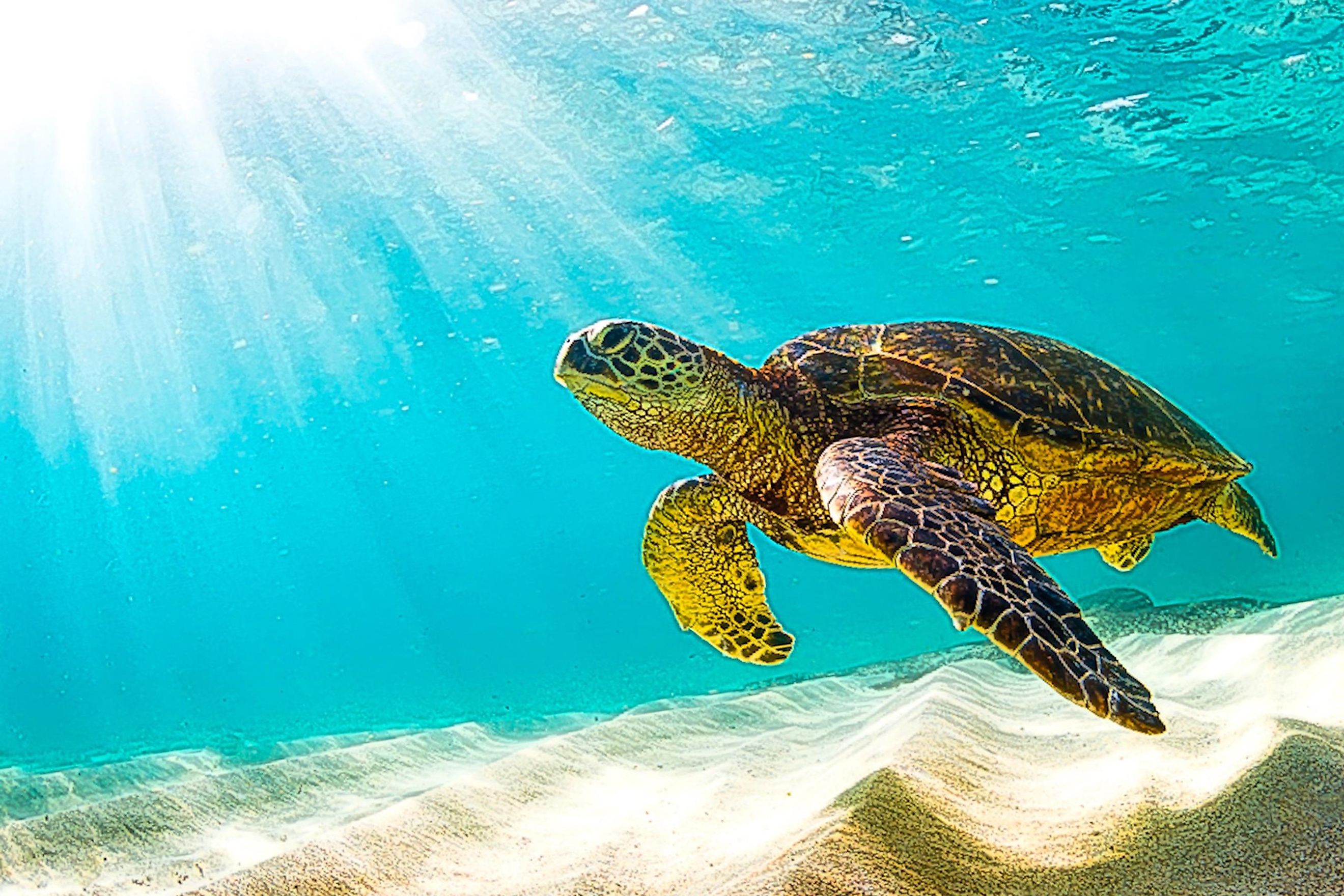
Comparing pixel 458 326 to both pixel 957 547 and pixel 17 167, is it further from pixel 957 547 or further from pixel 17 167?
pixel 957 547

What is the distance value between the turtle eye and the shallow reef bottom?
5.55 feet

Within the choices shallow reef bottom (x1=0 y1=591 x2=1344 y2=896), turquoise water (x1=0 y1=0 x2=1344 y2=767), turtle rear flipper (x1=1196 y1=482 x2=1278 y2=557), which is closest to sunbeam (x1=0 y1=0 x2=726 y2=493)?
turquoise water (x1=0 y1=0 x2=1344 y2=767)

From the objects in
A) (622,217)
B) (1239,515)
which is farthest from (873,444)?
(622,217)

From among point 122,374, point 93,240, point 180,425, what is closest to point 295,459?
point 180,425

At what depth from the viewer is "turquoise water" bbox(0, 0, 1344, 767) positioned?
12844 mm

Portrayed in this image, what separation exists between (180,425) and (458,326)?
20.8 meters

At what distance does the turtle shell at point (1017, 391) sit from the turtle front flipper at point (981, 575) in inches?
24.4

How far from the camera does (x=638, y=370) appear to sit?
2.98m

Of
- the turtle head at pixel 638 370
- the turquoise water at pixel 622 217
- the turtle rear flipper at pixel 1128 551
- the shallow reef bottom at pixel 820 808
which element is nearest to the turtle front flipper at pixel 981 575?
the shallow reef bottom at pixel 820 808

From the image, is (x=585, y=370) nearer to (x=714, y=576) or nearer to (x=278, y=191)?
(x=714, y=576)

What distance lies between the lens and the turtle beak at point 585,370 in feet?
9.77

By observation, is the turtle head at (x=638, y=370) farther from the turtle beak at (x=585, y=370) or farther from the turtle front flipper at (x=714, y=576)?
the turtle front flipper at (x=714, y=576)

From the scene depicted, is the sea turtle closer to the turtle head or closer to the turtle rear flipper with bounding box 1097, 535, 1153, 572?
the turtle head

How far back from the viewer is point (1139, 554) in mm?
4551
